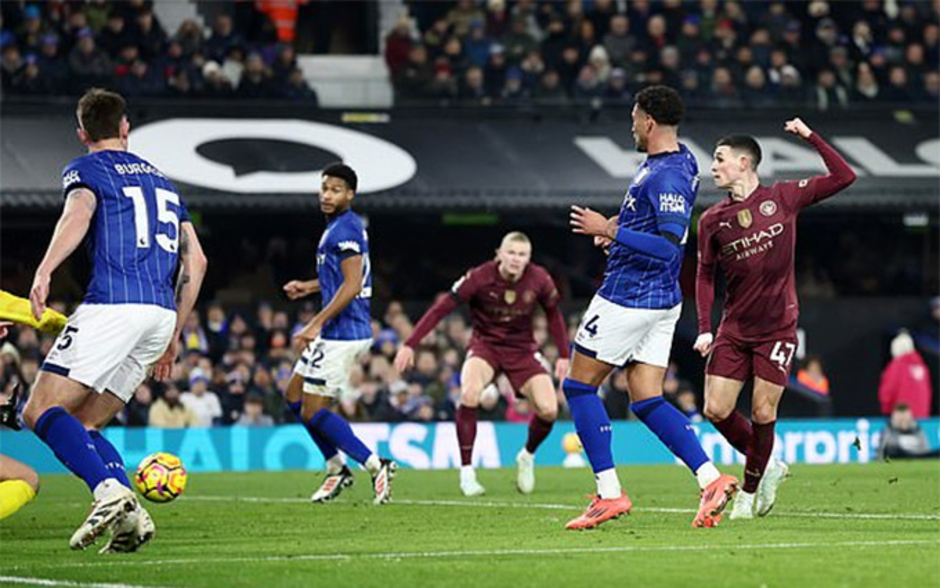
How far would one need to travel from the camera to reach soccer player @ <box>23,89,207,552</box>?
401 inches

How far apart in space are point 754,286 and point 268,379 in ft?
43.0

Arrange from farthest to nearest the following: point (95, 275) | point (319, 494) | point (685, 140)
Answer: point (685, 140), point (319, 494), point (95, 275)

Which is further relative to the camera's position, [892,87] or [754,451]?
[892,87]

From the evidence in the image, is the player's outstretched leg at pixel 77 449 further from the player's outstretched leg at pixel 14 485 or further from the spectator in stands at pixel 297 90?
the spectator in stands at pixel 297 90

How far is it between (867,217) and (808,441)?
266 inches

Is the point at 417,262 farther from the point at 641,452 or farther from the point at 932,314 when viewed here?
the point at 932,314

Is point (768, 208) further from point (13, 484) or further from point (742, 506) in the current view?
point (13, 484)

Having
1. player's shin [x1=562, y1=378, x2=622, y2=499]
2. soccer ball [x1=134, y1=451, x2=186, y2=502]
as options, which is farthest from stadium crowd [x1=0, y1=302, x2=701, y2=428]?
player's shin [x1=562, y1=378, x2=622, y2=499]

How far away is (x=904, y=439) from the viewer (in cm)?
2558

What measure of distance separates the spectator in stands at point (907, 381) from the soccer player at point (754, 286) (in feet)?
48.0

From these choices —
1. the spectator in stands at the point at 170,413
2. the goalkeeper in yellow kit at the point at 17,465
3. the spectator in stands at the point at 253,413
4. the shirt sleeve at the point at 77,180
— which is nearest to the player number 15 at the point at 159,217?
the shirt sleeve at the point at 77,180

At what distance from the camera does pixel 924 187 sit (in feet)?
93.5

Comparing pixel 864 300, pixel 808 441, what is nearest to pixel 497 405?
pixel 808 441

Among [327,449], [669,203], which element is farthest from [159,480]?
[327,449]
